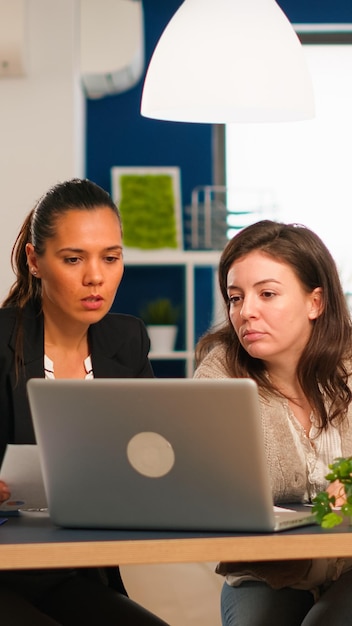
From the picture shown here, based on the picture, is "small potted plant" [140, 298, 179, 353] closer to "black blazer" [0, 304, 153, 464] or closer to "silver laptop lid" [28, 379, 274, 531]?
"black blazer" [0, 304, 153, 464]

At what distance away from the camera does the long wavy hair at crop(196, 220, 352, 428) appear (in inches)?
78.3

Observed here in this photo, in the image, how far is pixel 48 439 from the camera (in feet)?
4.59

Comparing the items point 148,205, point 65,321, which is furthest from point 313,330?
point 148,205

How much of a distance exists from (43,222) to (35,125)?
93.9 inches

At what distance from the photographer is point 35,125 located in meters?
4.33

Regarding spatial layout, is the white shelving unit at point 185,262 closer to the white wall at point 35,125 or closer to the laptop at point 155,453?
the white wall at point 35,125

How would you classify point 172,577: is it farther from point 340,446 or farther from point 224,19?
point 224,19

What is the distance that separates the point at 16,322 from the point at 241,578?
27.5 inches

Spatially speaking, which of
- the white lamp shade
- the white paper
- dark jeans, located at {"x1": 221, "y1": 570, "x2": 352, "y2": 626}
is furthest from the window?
the white paper

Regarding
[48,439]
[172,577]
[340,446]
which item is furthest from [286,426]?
[48,439]

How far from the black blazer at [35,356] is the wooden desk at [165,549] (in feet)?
2.04

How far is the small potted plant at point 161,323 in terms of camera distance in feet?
15.4

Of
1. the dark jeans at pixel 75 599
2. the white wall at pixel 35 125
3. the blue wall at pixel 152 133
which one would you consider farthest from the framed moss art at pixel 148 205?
the dark jeans at pixel 75 599

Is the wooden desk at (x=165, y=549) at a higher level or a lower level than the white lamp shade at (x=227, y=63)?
lower
